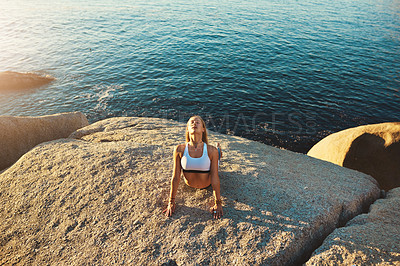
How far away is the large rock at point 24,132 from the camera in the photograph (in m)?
9.71

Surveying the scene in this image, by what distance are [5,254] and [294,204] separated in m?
6.76

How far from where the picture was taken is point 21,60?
2894 cm

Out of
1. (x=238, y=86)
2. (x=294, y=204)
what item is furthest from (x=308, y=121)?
(x=294, y=204)

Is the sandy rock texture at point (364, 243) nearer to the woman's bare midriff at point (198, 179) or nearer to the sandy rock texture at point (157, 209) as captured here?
the sandy rock texture at point (157, 209)

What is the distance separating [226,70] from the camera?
23.6 meters

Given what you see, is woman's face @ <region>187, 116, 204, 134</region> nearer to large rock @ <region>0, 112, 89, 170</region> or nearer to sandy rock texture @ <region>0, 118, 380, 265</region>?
sandy rock texture @ <region>0, 118, 380, 265</region>

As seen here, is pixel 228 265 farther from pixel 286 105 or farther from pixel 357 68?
pixel 357 68

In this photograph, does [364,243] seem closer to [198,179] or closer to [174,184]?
Result: [198,179]

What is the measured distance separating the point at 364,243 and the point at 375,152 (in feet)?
19.2

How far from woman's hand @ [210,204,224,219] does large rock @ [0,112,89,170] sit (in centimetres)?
936

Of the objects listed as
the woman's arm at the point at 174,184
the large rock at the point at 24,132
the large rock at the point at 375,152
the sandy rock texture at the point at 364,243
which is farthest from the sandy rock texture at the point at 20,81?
the sandy rock texture at the point at 364,243

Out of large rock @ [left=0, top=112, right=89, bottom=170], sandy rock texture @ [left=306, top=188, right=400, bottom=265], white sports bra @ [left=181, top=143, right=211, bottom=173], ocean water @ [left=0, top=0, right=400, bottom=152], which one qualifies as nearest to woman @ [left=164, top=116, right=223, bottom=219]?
white sports bra @ [left=181, top=143, right=211, bottom=173]

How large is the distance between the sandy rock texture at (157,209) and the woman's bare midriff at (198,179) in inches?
8.3

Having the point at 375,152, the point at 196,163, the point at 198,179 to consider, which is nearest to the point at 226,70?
the point at 375,152
